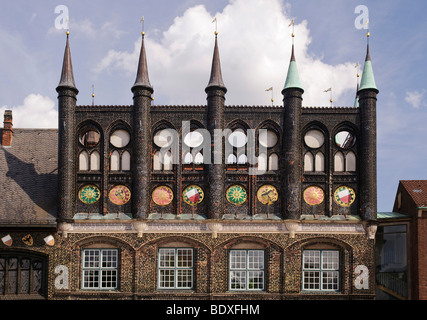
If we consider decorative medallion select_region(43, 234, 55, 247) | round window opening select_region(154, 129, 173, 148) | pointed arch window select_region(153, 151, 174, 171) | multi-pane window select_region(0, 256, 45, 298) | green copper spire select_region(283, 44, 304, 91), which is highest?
green copper spire select_region(283, 44, 304, 91)

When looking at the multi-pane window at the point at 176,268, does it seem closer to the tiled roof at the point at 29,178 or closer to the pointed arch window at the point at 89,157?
the pointed arch window at the point at 89,157

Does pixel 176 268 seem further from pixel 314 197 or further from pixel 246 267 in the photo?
pixel 314 197

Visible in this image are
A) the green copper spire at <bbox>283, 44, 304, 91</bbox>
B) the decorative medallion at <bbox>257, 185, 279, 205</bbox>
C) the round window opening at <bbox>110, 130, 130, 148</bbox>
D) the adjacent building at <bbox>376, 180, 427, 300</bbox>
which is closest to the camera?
the adjacent building at <bbox>376, 180, 427, 300</bbox>

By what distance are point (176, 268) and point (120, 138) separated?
833 cm

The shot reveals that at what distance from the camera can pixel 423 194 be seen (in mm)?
27344

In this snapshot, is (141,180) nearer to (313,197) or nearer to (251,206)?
(251,206)

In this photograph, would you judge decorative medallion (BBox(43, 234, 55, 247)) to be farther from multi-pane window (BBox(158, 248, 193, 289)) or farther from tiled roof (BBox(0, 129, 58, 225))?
multi-pane window (BBox(158, 248, 193, 289))

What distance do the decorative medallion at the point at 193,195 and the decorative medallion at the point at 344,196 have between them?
7864 millimetres

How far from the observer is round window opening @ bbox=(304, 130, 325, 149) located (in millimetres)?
26984

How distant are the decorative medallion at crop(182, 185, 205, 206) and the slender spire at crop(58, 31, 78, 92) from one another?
9.12m

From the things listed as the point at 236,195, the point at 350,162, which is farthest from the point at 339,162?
the point at 236,195

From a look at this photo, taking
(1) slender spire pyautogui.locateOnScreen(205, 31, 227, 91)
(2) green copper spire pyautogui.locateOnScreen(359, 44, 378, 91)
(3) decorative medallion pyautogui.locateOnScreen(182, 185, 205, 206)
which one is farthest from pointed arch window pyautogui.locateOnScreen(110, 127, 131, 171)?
(2) green copper spire pyautogui.locateOnScreen(359, 44, 378, 91)

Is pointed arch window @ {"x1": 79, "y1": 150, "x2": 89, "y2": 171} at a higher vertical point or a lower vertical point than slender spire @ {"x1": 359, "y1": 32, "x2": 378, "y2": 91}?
lower

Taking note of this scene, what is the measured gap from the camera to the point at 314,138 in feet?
88.8
